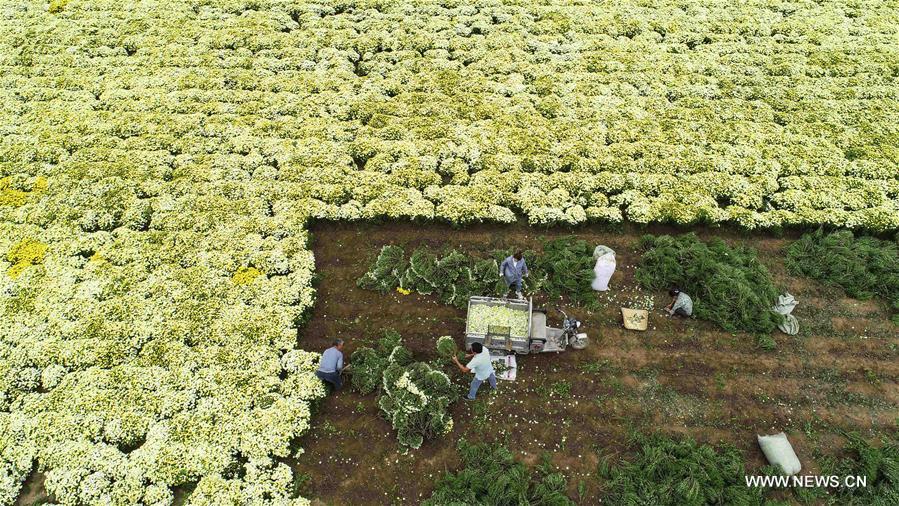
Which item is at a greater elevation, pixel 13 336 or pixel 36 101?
pixel 36 101

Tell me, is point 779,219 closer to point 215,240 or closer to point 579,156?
point 579,156

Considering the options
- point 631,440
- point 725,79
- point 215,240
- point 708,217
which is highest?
point 725,79

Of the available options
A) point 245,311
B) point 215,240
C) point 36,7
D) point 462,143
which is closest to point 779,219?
point 462,143

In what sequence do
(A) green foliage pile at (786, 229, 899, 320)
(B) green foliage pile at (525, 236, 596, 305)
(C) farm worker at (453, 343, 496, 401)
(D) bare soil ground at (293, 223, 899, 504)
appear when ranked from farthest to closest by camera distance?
(A) green foliage pile at (786, 229, 899, 320)
(B) green foliage pile at (525, 236, 596, 305)
(D) bare soil ground at (293, 223, 899, 504)
(C) farm worker at (453, 343, 496, 401)

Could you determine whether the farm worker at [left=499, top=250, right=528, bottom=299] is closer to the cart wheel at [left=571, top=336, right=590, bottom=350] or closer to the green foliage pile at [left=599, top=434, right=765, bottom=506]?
the cart wheel at [left=571, top=336, right=590, bottom=350]

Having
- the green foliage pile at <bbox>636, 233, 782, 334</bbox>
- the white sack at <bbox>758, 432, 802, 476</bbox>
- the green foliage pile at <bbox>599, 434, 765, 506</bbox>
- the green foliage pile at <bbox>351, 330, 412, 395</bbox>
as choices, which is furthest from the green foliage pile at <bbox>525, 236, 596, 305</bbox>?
the white sack at <bbox>758, 432, 802, 476</bbox>
